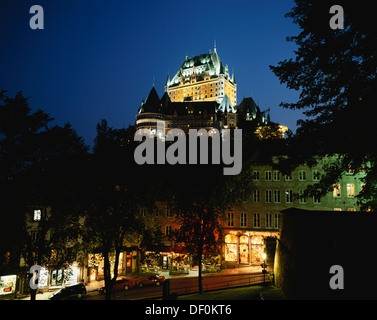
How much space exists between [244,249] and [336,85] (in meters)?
28.9

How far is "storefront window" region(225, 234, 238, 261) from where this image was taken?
1437 inches

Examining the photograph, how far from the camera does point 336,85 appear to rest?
11695mm

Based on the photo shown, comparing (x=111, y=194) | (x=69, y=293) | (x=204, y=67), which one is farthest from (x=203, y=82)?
(x=111, y=194)

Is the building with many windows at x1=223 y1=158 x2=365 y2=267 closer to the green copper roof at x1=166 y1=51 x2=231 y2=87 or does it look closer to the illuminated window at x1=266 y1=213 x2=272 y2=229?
the illuminated window at x1=266 y1=213 x2=272 y2=229

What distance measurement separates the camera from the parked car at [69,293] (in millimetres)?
24880

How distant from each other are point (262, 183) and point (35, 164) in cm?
2801

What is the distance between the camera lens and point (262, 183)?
119 feet

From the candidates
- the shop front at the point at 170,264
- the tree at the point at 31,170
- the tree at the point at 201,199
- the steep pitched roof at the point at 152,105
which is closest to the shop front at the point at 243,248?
the shop front at the point at 170,264

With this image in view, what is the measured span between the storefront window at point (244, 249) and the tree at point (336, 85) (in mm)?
24498

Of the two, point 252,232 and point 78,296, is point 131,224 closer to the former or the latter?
point 78,296

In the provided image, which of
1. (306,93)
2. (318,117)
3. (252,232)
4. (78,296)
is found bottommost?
(78,296)

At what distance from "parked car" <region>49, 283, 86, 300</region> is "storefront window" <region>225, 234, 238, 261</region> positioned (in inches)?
749

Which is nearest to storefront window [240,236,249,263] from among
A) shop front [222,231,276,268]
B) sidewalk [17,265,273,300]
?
shop front [222,231,276,268]
